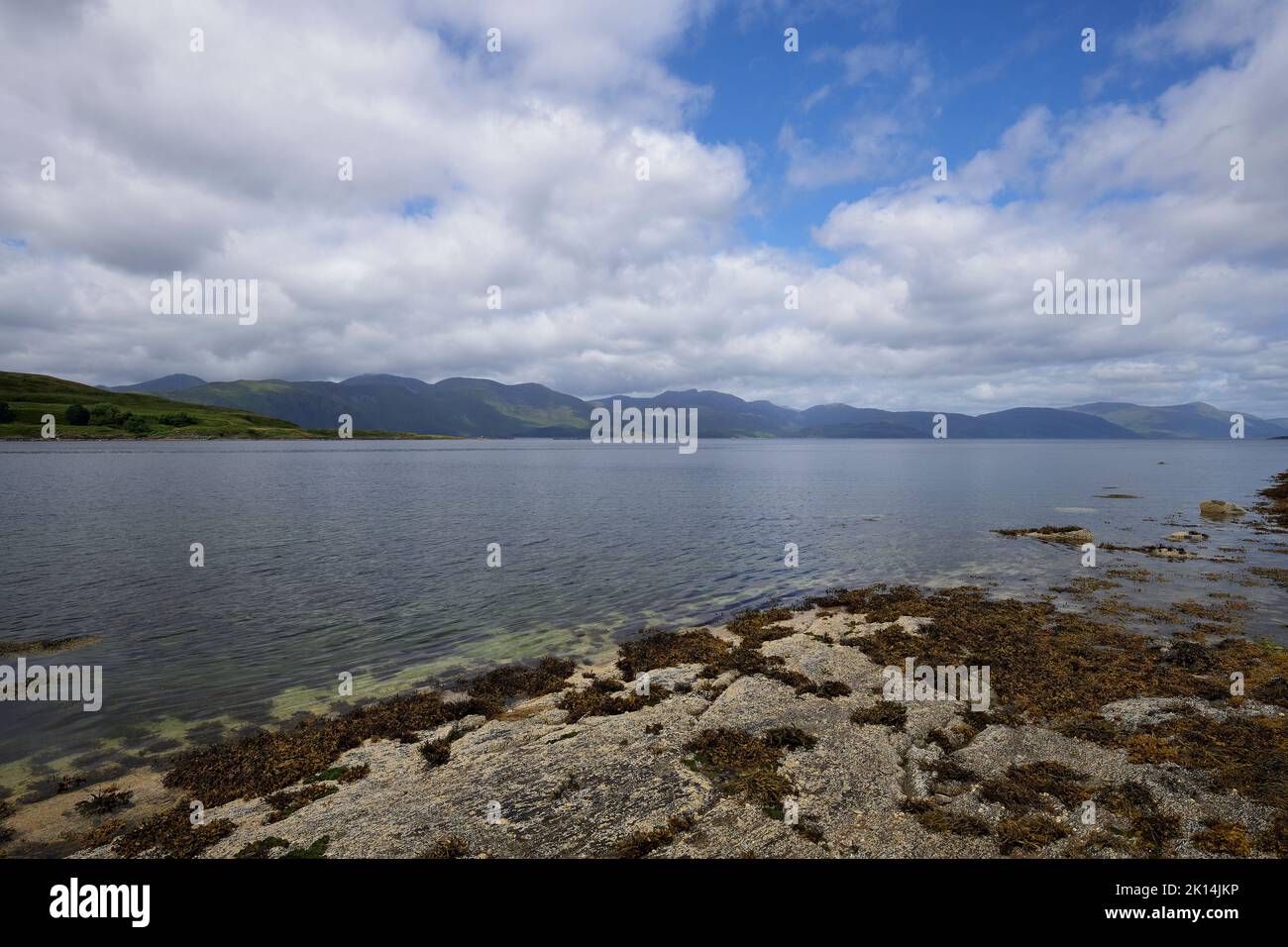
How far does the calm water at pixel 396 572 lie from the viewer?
21719 mm

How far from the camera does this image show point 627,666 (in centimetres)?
2272

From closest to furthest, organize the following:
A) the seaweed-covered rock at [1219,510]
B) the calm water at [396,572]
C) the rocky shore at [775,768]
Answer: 1. the rocky shore at [775,768]
2. the calm water at [396,572]
3. the seaweed-covered rock at [1219,510]

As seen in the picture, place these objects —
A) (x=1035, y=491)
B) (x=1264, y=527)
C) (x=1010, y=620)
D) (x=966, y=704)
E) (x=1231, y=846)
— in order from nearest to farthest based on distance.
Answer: (x=1231, y=846) → (x=966, y=704) → (x=1010, y=620) → (x=1264, y=527) → (x=1035, y=491)

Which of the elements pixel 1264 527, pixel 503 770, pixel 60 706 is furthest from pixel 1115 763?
pixel 1264 527

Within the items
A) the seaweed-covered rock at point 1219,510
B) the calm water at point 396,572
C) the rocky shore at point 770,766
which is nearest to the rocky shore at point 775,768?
the rocky shore at point 770,766

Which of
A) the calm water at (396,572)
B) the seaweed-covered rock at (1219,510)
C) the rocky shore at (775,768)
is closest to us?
the rocky shore at (775,768)

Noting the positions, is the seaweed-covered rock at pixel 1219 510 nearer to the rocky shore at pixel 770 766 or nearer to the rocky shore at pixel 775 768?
the rocky shore at pixel 770 766

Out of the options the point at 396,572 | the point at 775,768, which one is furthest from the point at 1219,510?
the point at 396,572

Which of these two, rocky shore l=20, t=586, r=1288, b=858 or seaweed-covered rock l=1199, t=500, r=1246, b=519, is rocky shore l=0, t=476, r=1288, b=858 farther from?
seaweed-covered rock l=1199, t=500, r=1246, b=519

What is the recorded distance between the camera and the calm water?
21.7 metres

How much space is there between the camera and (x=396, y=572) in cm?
3891

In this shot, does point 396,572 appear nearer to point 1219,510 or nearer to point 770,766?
point 770,766

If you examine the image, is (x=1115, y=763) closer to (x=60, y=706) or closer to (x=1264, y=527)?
(x=60, y=706)

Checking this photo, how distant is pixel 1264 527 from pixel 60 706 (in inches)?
3499
